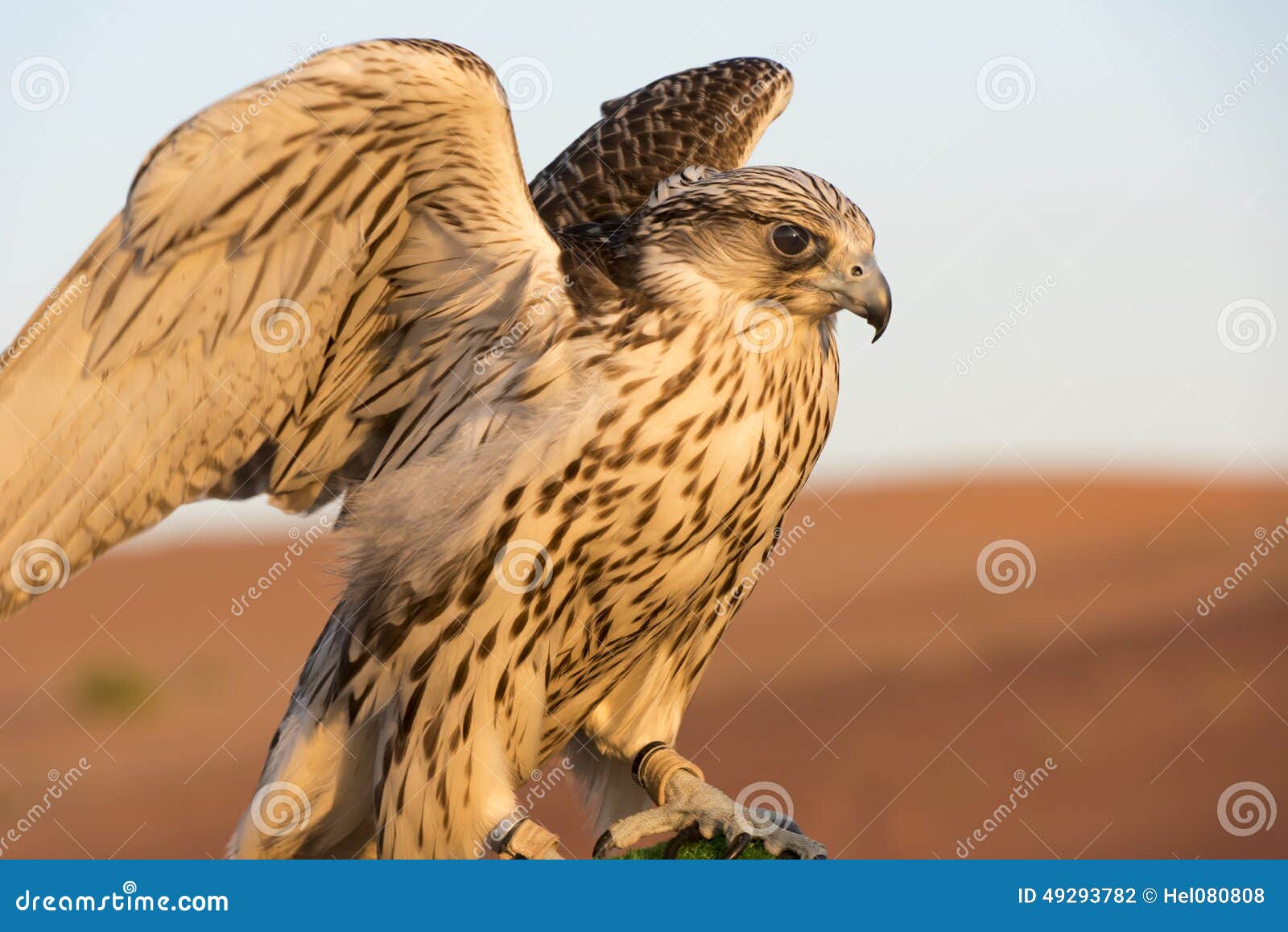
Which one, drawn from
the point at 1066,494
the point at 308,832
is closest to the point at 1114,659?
the point at 1066,494

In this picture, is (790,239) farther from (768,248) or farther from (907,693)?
(907,693)

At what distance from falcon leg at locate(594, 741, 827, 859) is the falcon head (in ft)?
4.66

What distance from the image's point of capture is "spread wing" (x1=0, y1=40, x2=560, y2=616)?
313cm

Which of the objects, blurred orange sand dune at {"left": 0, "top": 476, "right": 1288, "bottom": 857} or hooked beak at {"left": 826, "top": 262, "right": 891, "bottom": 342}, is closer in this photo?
hooked beak at {"left": 826, "top": 262, "right": 891, "bottom": 342}

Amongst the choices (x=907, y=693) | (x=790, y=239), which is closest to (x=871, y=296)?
(x=790, y=239)

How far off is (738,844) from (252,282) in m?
2.06

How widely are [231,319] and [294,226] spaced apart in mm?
300

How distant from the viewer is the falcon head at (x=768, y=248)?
3.24 metres

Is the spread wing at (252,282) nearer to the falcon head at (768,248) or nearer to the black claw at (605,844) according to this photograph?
the falcon head at (768,248)

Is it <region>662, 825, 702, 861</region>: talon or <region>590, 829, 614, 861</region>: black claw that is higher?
<region>662, 825, 702, 861</region>: talon

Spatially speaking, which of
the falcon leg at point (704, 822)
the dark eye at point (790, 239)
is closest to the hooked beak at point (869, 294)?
the dark eye at point (790, 239)

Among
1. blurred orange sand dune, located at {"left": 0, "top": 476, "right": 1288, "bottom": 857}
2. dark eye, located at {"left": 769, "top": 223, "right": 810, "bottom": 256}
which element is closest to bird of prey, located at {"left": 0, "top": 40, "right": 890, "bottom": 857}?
dark eye, located at {"left": 769, "top": 223, "right": 810, "bottom": 256}

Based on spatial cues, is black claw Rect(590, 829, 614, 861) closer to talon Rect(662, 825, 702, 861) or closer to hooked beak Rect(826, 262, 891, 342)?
talon Rect(662, 825, 702, 861)

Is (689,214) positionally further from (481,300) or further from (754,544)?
(754,544)
